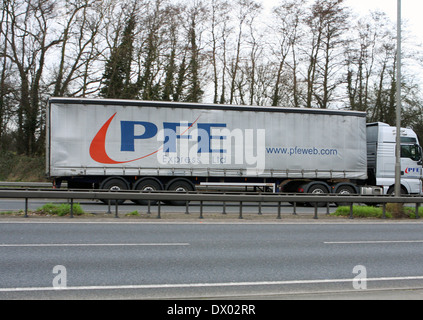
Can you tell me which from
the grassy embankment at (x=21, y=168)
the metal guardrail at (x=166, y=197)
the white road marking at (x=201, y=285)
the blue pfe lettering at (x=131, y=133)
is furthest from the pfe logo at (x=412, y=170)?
the grassy embankment at (x=21, y=168)

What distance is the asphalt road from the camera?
217 inches

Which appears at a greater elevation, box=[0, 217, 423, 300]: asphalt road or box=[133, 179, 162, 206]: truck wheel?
box=[133, 179, 162, 206]: truck wheel

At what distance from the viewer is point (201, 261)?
7379 mm

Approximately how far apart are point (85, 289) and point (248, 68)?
3098cm

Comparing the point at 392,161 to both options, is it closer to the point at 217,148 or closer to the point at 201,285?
the point at 217,148

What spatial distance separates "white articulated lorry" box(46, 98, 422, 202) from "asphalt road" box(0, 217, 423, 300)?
592 cm

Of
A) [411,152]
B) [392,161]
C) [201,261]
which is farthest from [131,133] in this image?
[411,152]

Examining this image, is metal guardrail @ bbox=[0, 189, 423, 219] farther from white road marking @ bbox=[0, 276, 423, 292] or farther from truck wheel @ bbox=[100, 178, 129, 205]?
white road marking @ bbox=[0, 276, 423, 292]

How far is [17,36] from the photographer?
3209 centimetres

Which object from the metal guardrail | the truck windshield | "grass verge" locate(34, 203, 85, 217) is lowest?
"grass verge" locate(34, 203, 85, 217)

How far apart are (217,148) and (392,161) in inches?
319

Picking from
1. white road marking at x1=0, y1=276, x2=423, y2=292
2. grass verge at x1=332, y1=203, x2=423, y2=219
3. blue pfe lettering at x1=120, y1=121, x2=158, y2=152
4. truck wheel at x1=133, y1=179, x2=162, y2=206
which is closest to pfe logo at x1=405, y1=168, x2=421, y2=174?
grass verge at x1=332, y1=203, x2=423, y2=219

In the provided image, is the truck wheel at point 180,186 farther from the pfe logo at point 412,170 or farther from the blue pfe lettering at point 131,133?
the pfe logo at point 412,170

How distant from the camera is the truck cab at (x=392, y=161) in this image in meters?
19.6
